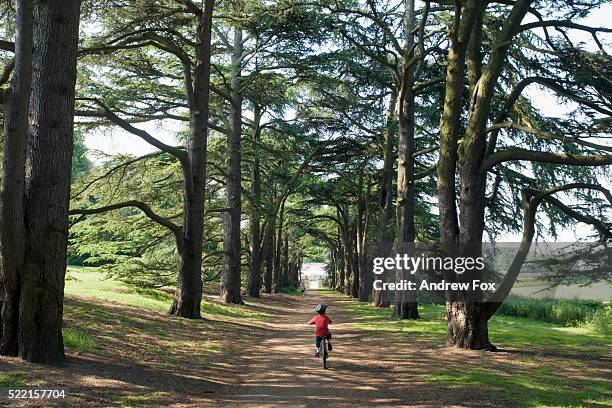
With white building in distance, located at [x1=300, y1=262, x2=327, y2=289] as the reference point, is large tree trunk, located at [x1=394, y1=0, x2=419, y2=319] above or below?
above

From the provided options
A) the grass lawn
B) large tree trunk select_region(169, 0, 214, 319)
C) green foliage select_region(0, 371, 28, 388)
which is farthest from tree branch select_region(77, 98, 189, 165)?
the grass lawn

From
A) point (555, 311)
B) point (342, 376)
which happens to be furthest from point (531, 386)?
point (555, 311)

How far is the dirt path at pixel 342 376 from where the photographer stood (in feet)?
25.5

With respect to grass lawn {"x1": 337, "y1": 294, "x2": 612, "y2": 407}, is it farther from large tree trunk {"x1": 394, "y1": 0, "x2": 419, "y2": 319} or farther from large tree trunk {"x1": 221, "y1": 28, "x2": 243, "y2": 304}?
Result: large tree trunk {"x1": 221, "y1": 28, "x2": 243, "y2": 304}

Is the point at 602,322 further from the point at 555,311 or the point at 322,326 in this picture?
the point at 322,326

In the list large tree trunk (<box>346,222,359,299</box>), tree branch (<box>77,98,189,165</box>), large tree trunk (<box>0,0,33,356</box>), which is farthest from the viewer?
large tree trunk (<box>346,222,359,299</box>)

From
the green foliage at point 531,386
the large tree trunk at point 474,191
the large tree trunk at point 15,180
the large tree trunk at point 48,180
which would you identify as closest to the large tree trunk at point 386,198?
the large tree trunk at point 474,191

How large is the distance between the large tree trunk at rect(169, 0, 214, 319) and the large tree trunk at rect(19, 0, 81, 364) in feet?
24.9

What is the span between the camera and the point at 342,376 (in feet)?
32.1

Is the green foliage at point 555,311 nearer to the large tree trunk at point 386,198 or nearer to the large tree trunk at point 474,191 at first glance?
the large tree trunk at point 386,198

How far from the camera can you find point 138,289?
21.5m

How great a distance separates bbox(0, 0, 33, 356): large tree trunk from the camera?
7.92m

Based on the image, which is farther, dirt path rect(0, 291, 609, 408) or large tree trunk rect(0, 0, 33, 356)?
large tree trunk rect(0, 0, 33, 356)

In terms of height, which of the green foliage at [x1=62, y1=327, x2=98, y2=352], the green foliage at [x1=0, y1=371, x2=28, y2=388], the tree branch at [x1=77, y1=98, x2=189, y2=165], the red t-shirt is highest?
the tree branch at [x1=77, y1=98, x2=189, y2=165]
